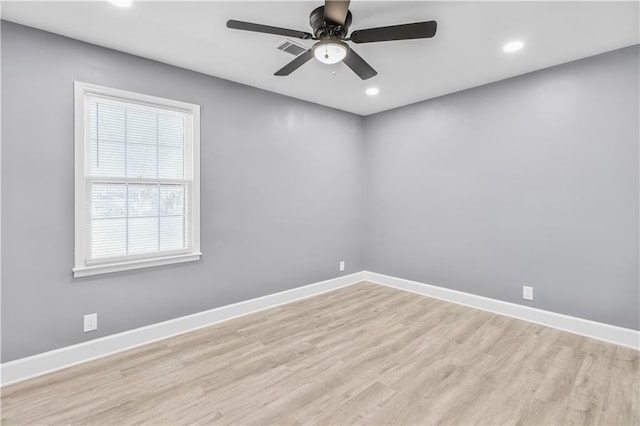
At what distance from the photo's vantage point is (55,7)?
2.15 m

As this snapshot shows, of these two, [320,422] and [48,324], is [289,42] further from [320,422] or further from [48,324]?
[48,324]

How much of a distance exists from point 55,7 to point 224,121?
156 centimetres

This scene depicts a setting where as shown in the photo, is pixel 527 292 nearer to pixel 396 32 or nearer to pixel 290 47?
pixel 396 32

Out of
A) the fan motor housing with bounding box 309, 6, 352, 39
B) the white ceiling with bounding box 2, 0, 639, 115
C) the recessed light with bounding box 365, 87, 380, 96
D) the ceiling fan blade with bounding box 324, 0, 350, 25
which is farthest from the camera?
the recessed light with bounding box 365, 87, 380, 96

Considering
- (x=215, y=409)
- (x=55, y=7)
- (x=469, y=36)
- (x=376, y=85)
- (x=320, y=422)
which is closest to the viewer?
(x=320, y=422)

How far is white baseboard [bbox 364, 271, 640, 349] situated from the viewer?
2.81 m

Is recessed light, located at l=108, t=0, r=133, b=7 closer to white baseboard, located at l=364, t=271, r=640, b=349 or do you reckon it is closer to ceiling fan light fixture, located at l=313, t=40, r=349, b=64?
ceiling fan light fixture, located at l=313, t=40, r=349, b=64

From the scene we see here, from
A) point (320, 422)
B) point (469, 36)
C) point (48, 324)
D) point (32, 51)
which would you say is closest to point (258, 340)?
point (320, 422)

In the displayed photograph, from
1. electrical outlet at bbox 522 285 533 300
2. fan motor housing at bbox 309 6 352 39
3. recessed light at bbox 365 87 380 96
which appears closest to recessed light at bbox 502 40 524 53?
recessed light at bbox 365 87 380 96

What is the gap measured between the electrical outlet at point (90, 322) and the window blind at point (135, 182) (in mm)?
479

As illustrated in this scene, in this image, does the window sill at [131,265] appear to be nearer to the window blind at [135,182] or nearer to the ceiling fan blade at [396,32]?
the window blind at [135,182]

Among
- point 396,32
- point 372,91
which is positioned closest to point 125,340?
point 396,32

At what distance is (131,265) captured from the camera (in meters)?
2.80

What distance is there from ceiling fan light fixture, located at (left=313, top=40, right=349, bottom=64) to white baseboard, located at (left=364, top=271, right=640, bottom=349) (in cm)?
324
